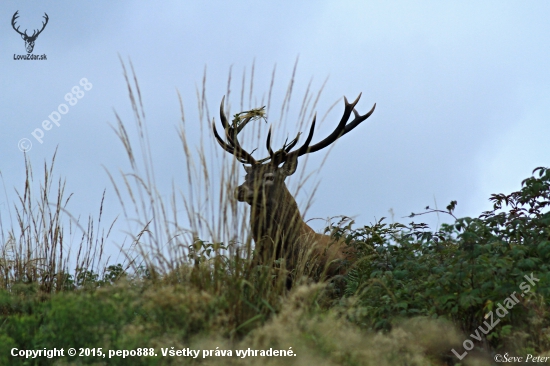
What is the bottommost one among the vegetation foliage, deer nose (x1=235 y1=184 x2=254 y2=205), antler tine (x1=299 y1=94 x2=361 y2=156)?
the vegetation foliage

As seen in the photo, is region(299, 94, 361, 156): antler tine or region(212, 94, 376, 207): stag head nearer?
region(212, 94, 376, 207): stag head

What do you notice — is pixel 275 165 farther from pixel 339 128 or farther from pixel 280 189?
pixel 339 128

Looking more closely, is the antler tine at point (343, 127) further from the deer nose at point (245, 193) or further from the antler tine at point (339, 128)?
the deer nose at point (245, 193)

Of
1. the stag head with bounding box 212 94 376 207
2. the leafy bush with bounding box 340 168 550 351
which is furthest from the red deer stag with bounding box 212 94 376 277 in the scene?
the leafy bush with bounding box 340 168 550 351

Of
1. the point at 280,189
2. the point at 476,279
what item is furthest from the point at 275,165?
the point at 476,279

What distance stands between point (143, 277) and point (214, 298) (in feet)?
3.56

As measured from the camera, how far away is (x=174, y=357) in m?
3.51

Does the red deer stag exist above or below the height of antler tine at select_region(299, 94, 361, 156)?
below

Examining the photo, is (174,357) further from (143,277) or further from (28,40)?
(28,40)

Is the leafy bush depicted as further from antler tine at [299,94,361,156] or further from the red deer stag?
antler tine at [299,94,361,156]

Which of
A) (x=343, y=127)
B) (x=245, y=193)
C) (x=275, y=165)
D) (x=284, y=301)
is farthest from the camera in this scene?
(x=343, y=127)

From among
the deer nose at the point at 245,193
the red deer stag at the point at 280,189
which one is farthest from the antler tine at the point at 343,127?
the deer nose at the point at 245,193

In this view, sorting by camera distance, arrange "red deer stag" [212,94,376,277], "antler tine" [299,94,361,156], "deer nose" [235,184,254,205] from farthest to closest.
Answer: "antler tine" [299,94,361,156] → "red deer stag" [212,94,376,277] → "deer nose" [235,184,254,205]

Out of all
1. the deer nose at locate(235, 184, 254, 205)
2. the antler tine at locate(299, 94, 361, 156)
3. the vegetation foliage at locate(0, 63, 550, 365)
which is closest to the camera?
the vegetation foliage at locate(0, 63, 550, 365)
